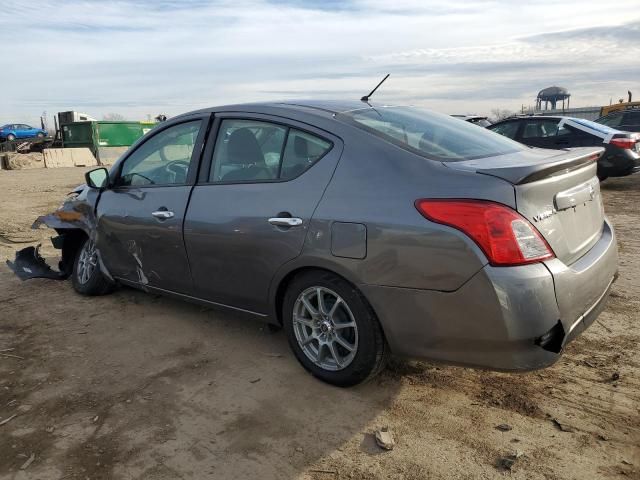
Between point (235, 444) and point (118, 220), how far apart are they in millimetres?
2322

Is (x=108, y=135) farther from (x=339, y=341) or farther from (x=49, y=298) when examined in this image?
(x=339, y=341)

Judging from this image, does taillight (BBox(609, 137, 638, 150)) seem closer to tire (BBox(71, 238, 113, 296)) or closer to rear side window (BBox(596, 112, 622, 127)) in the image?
rear side window (BBox(596, 112, 622, 127))

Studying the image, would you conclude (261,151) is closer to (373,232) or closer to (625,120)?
(373,232)

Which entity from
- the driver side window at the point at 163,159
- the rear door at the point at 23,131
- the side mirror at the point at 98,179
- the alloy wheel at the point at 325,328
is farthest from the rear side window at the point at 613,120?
the rear door at the point at 23,131

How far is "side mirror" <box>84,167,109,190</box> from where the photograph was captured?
14.9 ft

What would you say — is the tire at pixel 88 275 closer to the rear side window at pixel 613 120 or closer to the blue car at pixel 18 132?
the rear side window at pixel 613 120

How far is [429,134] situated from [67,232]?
3.71 meters

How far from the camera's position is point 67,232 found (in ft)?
17.0

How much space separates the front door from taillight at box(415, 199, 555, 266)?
2031 mm

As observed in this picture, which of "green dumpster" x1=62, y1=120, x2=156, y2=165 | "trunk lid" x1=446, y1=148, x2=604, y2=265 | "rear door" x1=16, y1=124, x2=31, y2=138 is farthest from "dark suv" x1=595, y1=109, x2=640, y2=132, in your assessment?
"rear door" x1=16, y1=124, x2=31, y2=138

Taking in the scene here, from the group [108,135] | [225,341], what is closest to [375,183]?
[225,341]

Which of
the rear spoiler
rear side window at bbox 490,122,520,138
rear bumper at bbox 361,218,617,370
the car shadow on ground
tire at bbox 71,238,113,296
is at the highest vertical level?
rear side window at bbox 490,122,520,138

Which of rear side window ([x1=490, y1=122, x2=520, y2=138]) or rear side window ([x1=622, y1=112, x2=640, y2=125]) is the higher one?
rear side window ([x1=622, y1=112, x2=640, y2=125])

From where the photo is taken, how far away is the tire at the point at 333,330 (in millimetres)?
2881
